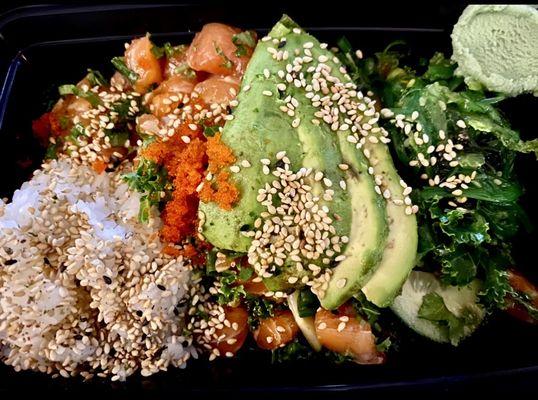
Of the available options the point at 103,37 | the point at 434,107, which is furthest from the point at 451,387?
the point at 103,37

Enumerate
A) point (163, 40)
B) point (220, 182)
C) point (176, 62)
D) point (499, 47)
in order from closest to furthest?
point (220, 182) → point (499, 47) → point (176, 62) → point (163, 40)

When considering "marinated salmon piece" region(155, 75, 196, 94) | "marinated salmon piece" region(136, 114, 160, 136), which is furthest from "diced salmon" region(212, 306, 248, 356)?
"marinated salmon piece" region(155, 75, 196, 94)

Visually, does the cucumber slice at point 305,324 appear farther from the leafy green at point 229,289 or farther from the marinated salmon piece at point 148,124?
the marinated salmon piece at point 148,124

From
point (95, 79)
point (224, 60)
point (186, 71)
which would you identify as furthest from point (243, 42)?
point (95, 79)

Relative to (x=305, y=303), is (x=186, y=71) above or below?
above

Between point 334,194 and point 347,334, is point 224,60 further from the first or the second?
point 347,334

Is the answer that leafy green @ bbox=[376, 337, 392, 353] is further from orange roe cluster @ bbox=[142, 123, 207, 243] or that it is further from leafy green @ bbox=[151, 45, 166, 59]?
leafy green @ bbox=[151, 45, 166, 59]

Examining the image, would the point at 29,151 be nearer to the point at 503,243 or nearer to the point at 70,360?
the point at 70,360

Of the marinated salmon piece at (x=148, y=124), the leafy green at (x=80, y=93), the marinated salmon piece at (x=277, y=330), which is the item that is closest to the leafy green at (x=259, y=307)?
the marinated salmon piece at (x=277, y=330)
